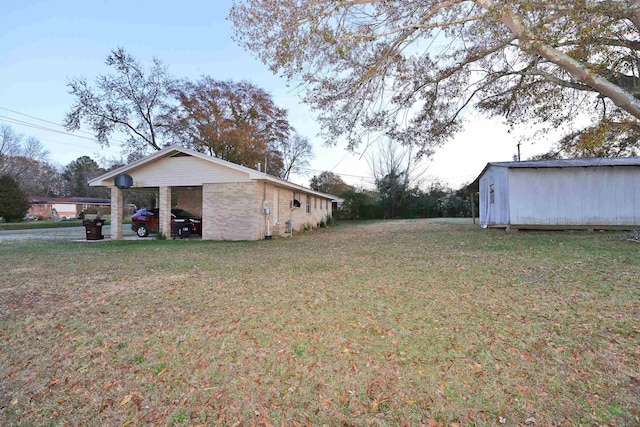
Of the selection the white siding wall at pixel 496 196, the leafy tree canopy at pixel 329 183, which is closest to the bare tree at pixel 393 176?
the leafy tree canopy at pixel 329 183

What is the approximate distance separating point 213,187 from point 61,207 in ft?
124

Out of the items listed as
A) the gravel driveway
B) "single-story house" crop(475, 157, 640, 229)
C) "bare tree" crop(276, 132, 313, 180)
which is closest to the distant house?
the gravel driveway

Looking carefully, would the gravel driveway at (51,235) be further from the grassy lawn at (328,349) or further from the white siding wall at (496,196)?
the white siding wall at (496,196)

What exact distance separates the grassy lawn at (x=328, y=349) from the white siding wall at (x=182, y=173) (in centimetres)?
712

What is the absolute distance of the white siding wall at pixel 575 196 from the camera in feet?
39.3

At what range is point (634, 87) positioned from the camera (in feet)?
23.5

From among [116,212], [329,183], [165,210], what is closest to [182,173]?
[165,210]

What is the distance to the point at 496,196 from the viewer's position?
14.0 metres

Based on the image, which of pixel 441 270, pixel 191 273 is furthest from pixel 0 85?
pixel 441 270

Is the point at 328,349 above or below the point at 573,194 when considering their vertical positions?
below

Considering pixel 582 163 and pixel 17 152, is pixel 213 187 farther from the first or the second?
pixel 17 152

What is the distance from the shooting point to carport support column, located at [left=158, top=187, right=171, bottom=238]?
13.1 meters

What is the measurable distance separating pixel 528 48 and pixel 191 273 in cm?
792

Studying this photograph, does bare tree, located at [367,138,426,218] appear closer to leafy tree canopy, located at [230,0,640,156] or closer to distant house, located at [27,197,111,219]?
leafy tree canopy, located at [230,0,640,156]
